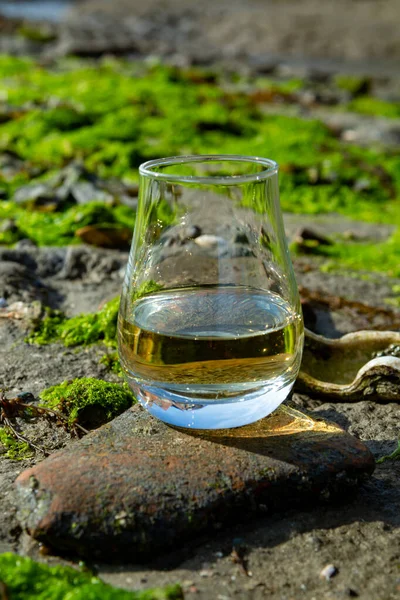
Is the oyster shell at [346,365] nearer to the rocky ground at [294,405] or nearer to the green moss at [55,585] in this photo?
the rocky ground at [294,405]

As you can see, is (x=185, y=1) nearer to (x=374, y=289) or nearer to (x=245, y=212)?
(x=374, y=289)

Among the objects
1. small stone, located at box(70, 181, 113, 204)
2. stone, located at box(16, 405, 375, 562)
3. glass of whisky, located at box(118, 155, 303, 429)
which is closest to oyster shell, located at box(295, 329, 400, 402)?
stone, located at box(16, 405, 375, 562)

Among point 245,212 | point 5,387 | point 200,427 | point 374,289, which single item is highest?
point 245,212

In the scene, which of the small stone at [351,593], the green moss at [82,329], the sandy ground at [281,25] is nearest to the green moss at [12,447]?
the green moss at [82,329]

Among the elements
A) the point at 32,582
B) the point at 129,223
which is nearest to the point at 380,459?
the point at 32,582

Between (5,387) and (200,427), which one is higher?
(200,427)

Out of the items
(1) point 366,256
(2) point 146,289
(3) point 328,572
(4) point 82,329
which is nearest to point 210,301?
(2) point 146,289

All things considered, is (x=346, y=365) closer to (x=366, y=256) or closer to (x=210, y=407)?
(x=210, y=407)
